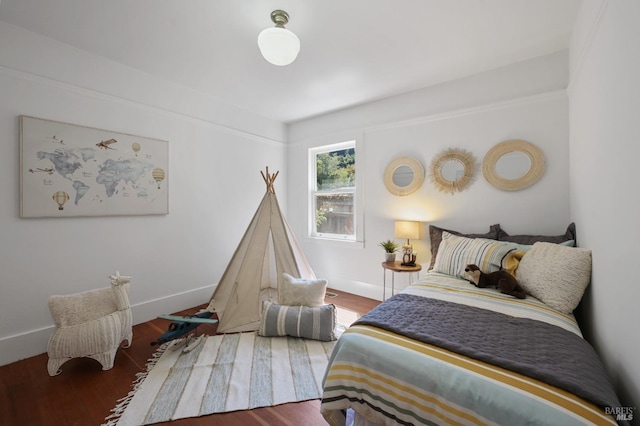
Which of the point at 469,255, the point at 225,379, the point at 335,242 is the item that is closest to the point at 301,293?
the point at 225,379

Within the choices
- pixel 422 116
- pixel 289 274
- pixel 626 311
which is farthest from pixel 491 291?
pixel 422 116

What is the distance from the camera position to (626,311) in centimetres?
106

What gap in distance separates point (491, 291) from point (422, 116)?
2.04 meters

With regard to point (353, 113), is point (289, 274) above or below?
below

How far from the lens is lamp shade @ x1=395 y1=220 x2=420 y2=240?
2922 mm

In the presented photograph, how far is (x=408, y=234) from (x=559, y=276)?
1.39 m

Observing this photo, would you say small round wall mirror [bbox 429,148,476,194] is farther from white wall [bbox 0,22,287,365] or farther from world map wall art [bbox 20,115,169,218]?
world map wall art [bbox 20,115,169,218]

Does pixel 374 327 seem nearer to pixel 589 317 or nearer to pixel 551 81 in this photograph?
pixel 589 317

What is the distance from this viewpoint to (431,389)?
1.02 metres

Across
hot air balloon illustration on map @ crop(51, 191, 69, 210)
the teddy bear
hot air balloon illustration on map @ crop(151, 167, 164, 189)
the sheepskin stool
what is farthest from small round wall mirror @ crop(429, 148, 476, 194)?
hot air balloon illustration on map @ crop(51, 191, 69, 210)

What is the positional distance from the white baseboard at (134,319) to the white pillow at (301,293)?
1.25 m

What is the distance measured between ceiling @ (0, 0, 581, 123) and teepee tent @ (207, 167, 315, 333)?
3.92 ft

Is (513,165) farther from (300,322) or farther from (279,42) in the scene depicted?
(300,322)

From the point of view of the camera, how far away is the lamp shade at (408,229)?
292cm
